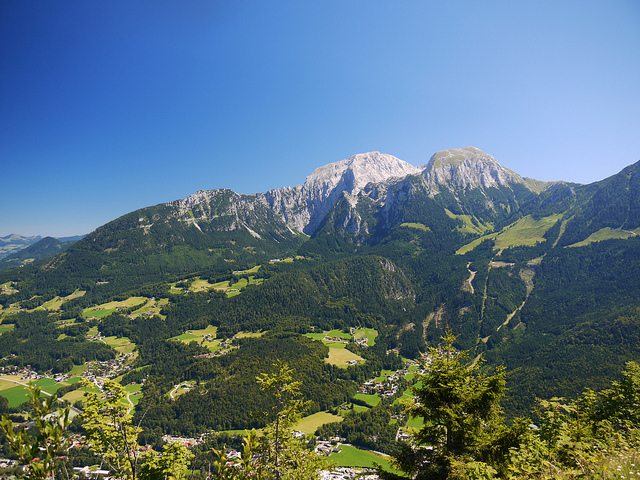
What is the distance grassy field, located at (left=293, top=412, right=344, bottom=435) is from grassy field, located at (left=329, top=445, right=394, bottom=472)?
13.9 metres

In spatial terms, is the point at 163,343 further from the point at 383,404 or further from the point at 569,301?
the point at 569,301

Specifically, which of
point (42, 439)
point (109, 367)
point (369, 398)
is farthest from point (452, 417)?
point (109, 367)

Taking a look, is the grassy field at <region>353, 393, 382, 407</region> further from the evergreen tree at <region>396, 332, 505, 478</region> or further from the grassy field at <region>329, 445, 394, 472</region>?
the evergreen tree at <region>396, 332, 505, 478</region>

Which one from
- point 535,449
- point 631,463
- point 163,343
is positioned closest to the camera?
point 631,463

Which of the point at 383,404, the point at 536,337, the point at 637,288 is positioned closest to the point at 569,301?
the point at 637,288

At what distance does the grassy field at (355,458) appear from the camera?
88.1 m

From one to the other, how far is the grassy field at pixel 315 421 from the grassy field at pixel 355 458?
13.9m

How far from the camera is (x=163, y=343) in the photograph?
183 m

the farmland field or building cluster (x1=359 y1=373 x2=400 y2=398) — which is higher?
the farmland field

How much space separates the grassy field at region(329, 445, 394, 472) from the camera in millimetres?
88062

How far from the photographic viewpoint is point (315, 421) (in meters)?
115

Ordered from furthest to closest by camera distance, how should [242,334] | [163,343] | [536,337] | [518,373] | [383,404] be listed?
[242,334], [163,343], [536,337], [518,373], [383,404]

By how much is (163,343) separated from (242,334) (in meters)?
47.2

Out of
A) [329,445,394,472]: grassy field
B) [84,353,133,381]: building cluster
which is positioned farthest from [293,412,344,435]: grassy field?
[84,353,133,381]: building cluster
